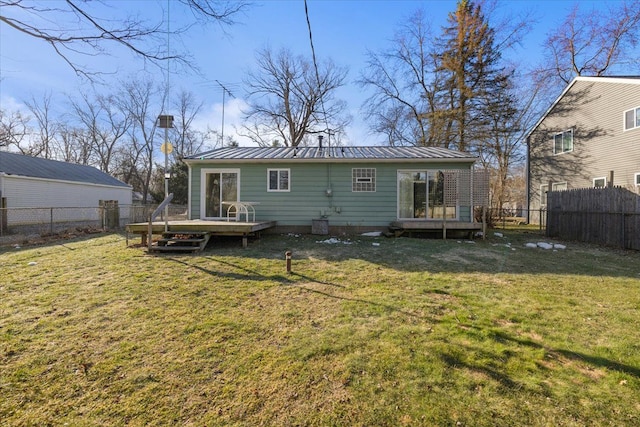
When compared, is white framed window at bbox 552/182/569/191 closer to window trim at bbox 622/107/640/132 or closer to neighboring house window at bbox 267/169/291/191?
window trim at bbox 622/107/640/132

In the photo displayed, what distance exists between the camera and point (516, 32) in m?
18.1

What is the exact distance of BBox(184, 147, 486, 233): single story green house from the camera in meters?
9.74

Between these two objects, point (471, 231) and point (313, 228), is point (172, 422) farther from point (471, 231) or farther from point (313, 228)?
point (471, 231)

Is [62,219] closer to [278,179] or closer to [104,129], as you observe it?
[278,179]

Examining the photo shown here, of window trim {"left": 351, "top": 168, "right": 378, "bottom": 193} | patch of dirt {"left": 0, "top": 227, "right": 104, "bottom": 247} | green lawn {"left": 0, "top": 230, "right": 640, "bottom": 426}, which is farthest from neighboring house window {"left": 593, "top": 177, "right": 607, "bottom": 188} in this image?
patch of dirt {"left": 0, "top": 227, "right": 104, "bottom": 247}

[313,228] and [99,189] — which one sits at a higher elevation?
[99,189]

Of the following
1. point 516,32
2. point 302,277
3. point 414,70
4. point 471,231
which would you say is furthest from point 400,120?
point 302,277

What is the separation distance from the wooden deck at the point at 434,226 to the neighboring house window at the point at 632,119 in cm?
897

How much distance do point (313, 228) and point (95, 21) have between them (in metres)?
7.02

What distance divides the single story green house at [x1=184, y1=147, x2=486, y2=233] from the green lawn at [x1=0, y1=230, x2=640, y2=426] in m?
4.53

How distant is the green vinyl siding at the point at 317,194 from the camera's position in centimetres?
Result: 988

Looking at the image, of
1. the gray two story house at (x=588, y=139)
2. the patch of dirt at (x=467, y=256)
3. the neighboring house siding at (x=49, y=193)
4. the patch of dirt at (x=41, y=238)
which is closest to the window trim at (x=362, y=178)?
the patch of dirt at (x=467, y=256)

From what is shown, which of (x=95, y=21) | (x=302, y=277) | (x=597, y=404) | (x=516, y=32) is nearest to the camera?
(x=597, y=404)

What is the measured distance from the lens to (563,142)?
50.5 ft
